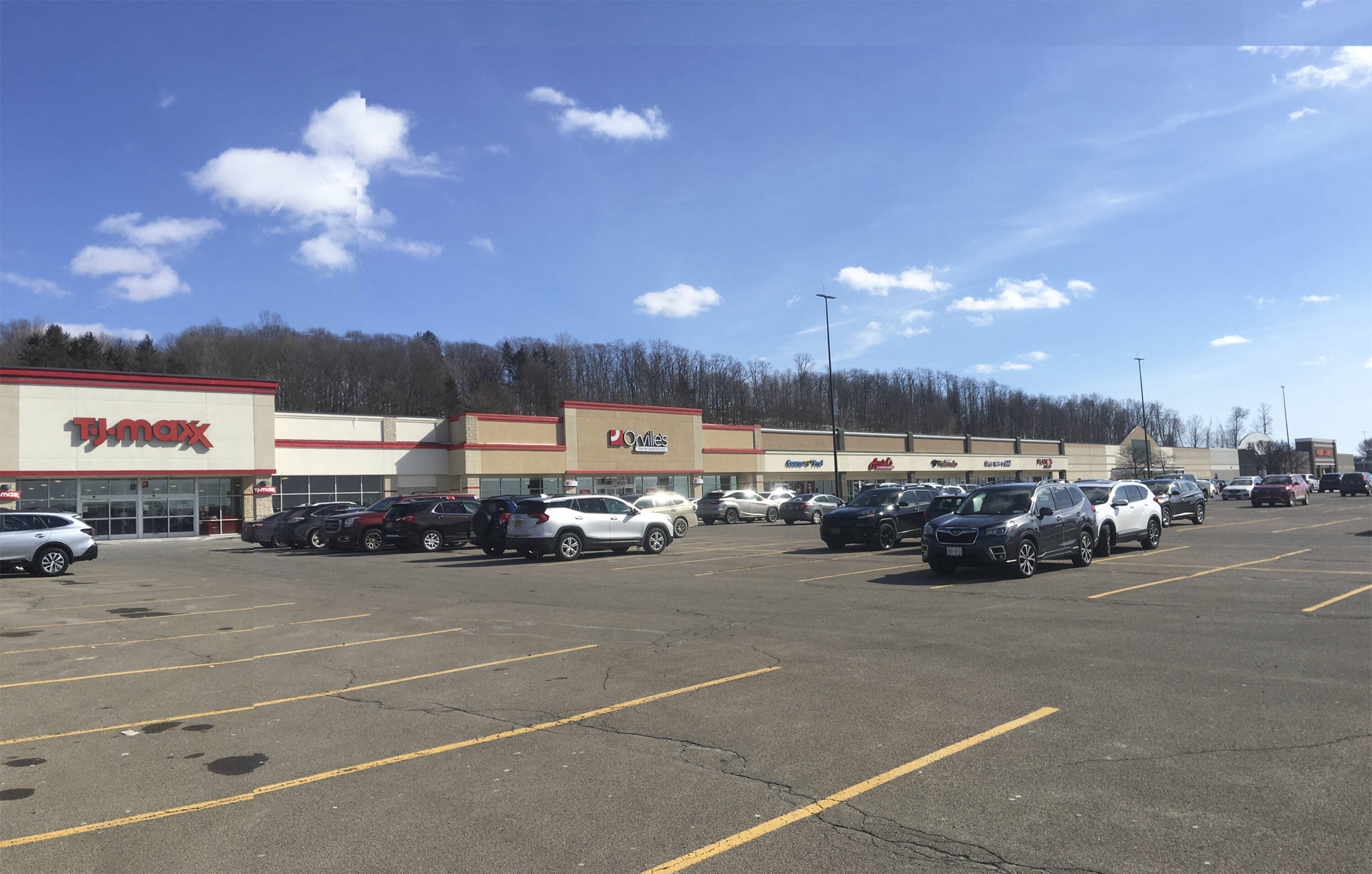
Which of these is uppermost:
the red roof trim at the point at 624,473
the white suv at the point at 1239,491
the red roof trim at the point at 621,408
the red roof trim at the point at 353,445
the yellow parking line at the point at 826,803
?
the red roof trim at the point at 621,408

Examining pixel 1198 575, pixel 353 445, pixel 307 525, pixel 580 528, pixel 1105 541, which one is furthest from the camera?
pixel 353 445

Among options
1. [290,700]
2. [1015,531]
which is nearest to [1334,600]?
[1015,531]

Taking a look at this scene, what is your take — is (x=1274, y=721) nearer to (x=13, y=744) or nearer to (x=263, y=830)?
(x=263, y=830)

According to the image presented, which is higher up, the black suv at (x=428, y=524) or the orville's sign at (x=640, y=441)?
the orville's sign at (x=640, y=441)

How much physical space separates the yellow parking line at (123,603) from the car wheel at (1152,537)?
768 inches

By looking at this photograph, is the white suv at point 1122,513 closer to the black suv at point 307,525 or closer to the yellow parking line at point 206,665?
the yellow parking line at point 206,665

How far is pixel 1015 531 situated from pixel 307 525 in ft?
78.6

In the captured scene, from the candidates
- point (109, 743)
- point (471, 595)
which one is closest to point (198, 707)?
point (109, 743)

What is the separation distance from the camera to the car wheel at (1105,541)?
1836 cm

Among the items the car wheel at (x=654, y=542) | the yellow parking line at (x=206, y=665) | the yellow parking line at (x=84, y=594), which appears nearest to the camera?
the yellow parking line at (x=206, y=665)

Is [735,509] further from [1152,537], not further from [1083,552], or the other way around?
[1083,552]

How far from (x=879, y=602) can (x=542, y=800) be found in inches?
335

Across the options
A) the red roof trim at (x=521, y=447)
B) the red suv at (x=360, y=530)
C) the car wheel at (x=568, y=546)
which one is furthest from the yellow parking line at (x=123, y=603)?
the red roof trim at (x=521, y=447)

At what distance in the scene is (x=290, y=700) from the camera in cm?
740
